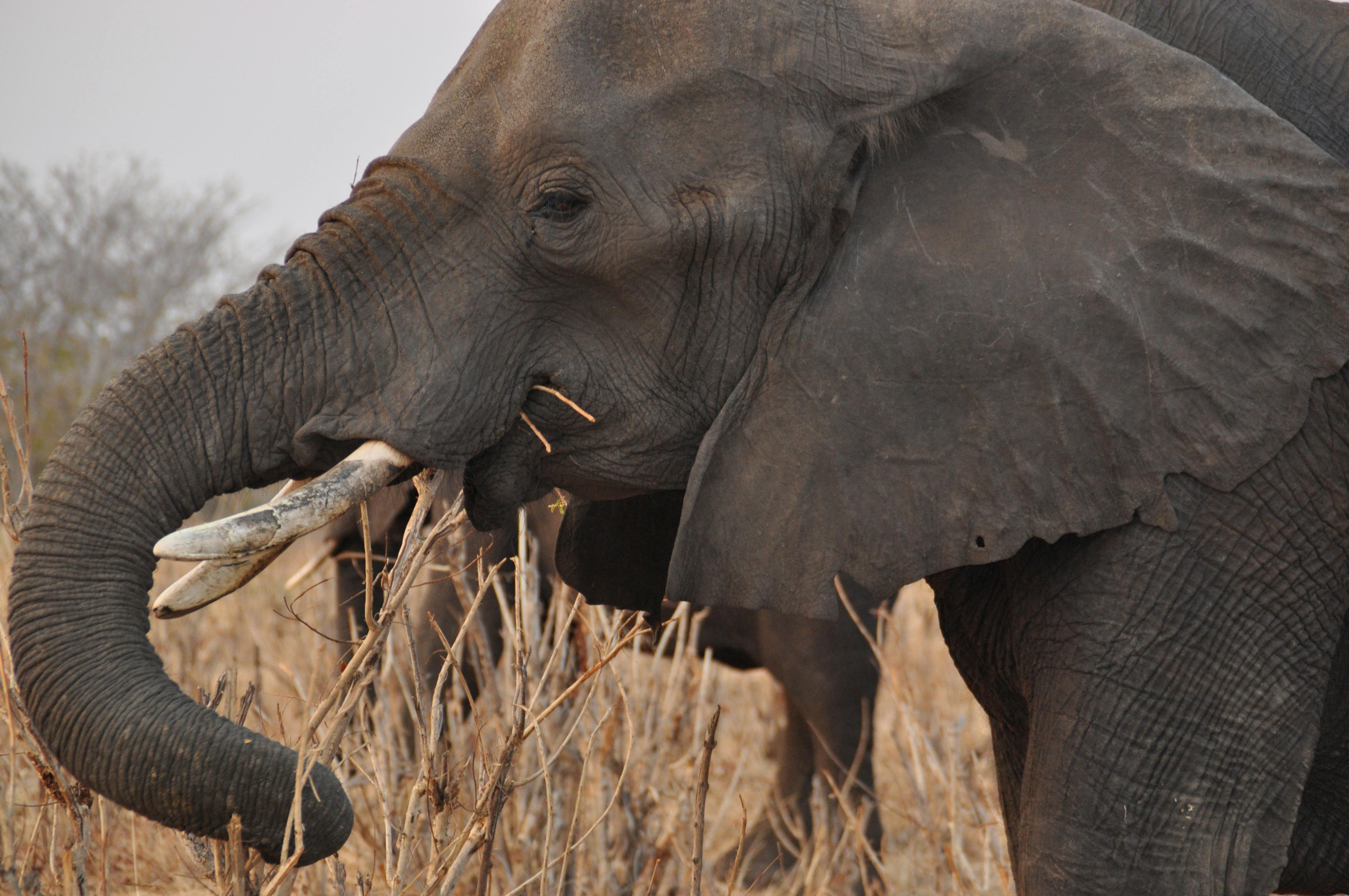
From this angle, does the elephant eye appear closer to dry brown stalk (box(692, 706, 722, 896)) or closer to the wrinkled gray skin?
dry brown stalk (box(692, 706, 722, 896))

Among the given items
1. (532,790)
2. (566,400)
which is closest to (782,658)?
(532,790)

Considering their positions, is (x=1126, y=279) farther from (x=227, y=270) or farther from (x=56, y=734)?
(x=227, y=270)

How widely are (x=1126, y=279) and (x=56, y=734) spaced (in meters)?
1.46

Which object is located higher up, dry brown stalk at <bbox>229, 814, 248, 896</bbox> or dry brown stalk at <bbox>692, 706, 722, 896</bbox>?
dry brown stalk at <bbox>692, 706, 722, 896</bbox>

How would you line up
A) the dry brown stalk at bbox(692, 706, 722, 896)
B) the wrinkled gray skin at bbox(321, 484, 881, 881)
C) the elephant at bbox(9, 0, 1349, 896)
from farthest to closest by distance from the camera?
the wrinkled gray skin at bbox(321, 484, 881, 881), the dry brown stalk at bbox(692, 706, 722, 896), the elephant at bbox(9, 0, 1349, 896)

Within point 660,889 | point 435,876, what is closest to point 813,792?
point 660,889

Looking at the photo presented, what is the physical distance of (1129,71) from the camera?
6.44ft

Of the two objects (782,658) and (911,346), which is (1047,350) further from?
(782,658)

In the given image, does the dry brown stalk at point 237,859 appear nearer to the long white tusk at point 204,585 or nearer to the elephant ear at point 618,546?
the long white tusk at point 204,585

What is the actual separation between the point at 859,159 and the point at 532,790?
6.25ft

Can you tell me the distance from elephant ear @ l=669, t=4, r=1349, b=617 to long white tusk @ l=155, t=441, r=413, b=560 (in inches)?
16.3

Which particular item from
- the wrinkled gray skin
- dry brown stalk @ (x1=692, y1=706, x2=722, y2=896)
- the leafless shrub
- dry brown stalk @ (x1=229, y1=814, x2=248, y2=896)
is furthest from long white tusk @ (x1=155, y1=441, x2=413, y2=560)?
the leafless shrub

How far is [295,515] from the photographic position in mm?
1764

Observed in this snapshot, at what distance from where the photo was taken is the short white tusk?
1.74 m
